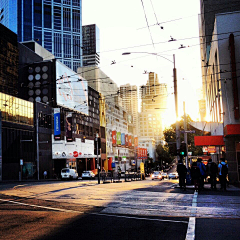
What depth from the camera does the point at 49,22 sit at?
16250 cm

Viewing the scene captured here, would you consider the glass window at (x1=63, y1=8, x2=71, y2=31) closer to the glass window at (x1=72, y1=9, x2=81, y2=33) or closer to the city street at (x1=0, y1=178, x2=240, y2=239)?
the glass window at (x1=72, y1=9, x2=81, y2=33)

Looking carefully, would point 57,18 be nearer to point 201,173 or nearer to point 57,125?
point 57,125

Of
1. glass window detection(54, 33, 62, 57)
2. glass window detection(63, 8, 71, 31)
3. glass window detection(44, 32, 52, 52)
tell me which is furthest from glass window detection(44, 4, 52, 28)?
glass window detection(63, 8, 71, 31)

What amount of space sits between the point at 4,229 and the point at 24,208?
11.0ft

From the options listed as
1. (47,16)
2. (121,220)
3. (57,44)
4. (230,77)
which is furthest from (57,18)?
(121,220)

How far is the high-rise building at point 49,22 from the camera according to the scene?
153375 mm

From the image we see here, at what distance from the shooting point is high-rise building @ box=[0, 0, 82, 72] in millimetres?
153375

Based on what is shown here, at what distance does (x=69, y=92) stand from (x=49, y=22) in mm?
105678

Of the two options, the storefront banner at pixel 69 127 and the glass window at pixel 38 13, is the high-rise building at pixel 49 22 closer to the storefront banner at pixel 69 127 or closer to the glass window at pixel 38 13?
Answer: the glass window at pixel 38 13

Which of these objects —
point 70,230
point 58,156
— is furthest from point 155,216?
point 58,156

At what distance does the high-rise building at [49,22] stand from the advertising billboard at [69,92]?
74712 mm

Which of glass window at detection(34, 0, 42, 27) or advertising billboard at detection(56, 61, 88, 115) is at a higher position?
glass window at detection(34, 0, 42, 27)

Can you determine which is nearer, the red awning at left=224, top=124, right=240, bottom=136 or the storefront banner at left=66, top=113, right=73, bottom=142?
the red awning at left=224, top=124, right=240, bottom=136

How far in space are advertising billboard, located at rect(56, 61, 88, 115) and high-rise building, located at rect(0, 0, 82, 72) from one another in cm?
7471
